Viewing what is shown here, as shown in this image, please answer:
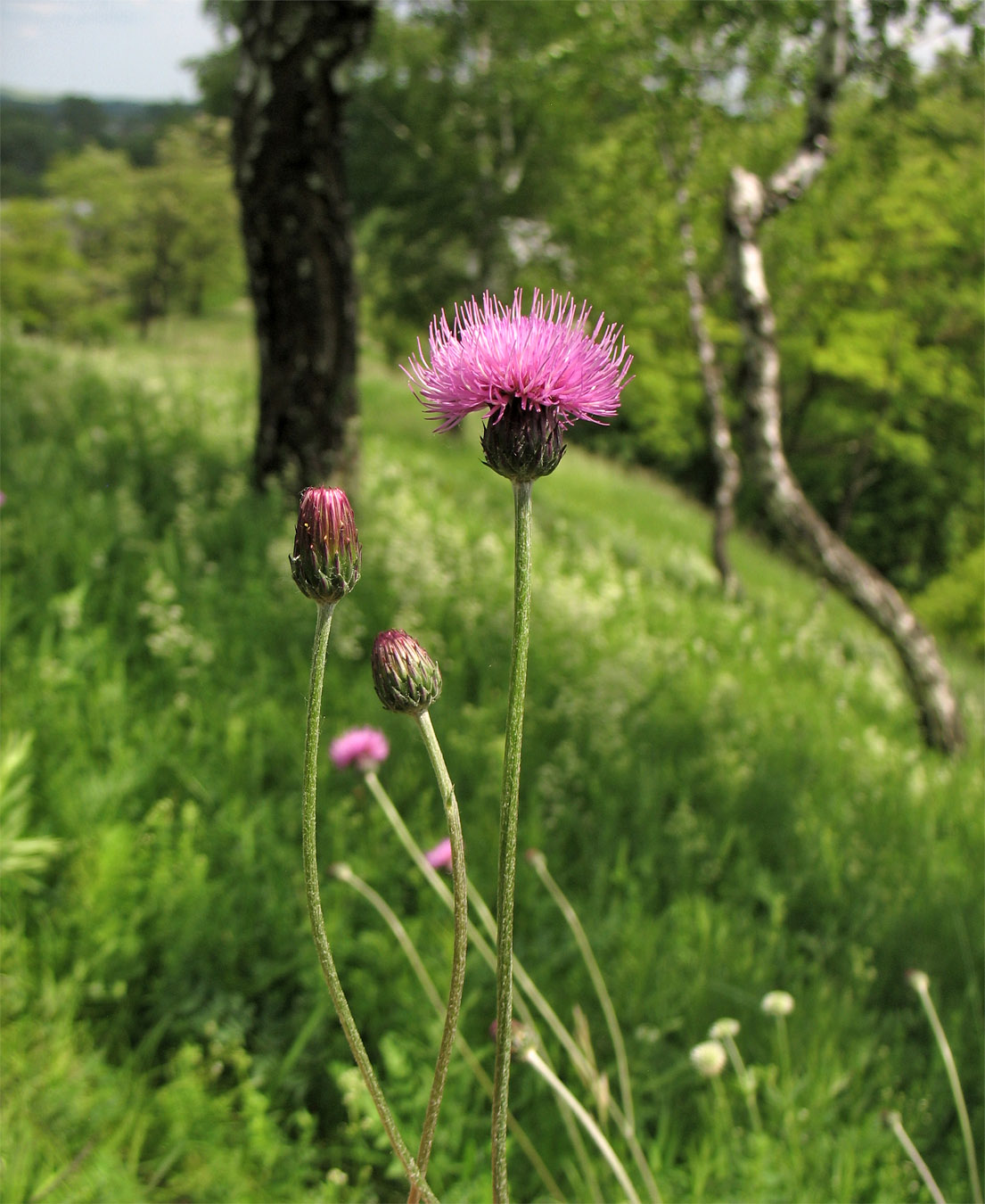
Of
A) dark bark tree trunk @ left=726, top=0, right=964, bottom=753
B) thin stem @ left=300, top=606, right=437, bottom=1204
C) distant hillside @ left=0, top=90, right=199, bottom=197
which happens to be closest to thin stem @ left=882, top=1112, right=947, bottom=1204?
thin stem @ left=300, top=606, right=437, bottom=1204

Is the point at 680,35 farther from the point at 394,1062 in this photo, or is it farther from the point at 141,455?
the point at 394,1062

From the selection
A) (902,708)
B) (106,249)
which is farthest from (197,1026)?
(106,249)

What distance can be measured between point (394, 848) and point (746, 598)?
680 cm

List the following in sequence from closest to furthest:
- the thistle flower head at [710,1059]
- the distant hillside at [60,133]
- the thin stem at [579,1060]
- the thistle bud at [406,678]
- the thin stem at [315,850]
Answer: the thin stem at [315,850], the thistle bud at [406,678], the thin stem at [579,1060], the thistle flower head at [710,1059], the distant hillside at [60,133]

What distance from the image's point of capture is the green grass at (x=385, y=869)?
189 cm

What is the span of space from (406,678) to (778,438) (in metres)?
5.25

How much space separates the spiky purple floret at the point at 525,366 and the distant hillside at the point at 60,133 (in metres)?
57.1

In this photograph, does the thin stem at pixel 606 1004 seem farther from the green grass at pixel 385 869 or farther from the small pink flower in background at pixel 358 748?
the small pink flower in background at pixel 358 748

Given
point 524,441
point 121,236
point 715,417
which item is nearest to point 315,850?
point 524,441

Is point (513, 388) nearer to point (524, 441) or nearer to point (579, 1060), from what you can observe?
point (524, 441)

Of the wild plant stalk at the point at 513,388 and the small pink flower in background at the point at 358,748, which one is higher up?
the wild plant stalk at the point at 513,388

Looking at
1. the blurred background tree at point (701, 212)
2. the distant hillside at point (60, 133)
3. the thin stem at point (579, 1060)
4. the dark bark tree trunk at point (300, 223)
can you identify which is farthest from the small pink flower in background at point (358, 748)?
the distant hillside at point (60, 133)

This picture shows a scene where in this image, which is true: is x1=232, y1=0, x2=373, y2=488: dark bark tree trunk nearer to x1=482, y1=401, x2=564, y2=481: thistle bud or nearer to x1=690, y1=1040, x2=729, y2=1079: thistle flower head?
x1=690, y1=1040, x2=729, y2=1079: thistle flower head

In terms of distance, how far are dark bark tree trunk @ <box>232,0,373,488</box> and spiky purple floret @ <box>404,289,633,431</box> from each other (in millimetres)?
4025
